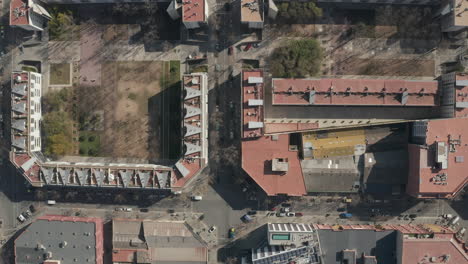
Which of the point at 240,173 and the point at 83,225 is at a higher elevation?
the point at 240,173

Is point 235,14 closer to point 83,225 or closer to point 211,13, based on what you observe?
point 211,13

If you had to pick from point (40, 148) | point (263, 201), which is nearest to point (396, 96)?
point (263, 201)

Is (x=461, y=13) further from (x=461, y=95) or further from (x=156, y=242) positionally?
(x=156, y=242)

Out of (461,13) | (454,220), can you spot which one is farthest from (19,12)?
(454,220)

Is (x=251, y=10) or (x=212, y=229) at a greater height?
A: (x=251, y=10)

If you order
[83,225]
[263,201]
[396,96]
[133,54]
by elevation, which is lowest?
[83,225]

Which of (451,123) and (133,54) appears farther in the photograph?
(133,54)

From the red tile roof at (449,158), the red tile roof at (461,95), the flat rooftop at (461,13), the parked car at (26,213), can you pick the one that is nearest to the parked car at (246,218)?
the red tile roof at (449,158)
